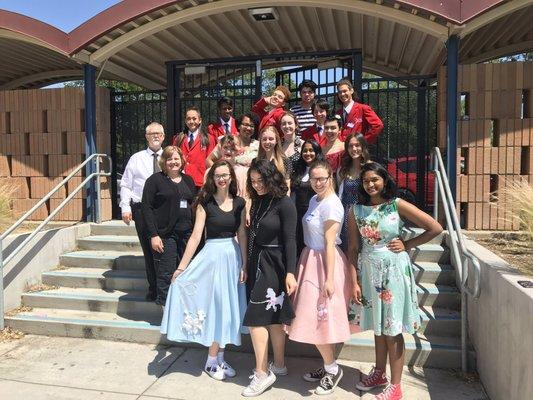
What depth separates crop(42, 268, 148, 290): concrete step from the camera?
16.6 feet

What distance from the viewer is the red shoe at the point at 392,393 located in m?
3.20

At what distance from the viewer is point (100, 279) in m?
5.14

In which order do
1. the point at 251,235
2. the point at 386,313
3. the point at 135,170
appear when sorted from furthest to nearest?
the point at 135,170 → the point at 251,235 → the point at 386,313

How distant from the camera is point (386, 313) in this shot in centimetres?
313

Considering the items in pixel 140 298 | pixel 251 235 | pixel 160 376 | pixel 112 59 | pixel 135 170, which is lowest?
pixel 160 376

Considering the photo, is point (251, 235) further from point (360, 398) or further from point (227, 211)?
point (360, 398)

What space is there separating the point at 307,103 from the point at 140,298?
269cm

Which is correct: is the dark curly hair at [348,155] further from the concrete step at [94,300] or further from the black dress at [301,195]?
the concrete step at [94,300]

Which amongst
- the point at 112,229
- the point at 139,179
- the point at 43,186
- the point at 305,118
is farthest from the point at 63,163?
the point at 305,118

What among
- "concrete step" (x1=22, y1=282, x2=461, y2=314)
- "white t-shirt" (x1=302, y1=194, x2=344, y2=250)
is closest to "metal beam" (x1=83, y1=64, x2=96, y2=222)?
"concrete step" (x1=22, y1=282, x2=461, y2=314)

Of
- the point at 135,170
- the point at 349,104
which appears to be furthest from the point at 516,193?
the point at 135,170

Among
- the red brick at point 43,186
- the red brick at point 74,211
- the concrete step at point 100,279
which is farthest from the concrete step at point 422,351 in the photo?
the red brick at point 43,186

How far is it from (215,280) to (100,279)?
2.14 m

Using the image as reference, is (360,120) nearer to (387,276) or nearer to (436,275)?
(436,275)
